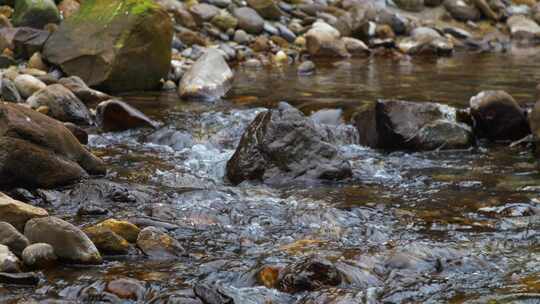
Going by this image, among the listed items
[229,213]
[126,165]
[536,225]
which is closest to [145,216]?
[229,213]

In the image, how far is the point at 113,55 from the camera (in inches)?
438

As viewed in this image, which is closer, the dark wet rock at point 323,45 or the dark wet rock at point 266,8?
the dark wet rock at point 323,45

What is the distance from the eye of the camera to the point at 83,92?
10.3m

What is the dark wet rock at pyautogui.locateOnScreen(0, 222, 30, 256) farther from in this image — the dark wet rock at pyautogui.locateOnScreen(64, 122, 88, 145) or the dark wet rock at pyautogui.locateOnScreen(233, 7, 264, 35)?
the dark wet rock at pyautogui.locateOnScreen(233, 7, 264, 35)

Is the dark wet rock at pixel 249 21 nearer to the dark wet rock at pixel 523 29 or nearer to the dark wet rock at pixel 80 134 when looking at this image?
the dark wet rock at pixel 523 29

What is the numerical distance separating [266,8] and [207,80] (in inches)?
275

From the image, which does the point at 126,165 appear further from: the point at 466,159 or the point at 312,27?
the point at 312,27

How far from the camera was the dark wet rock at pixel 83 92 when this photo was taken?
1034cm

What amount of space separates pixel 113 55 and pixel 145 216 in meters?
5.97

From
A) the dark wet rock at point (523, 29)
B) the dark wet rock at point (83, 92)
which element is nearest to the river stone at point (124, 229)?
the dark wet rock at point (83, 92)

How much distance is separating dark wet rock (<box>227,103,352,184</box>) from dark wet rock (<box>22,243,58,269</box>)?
2.65 meters

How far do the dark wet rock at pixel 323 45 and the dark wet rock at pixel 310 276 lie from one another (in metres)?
12.8

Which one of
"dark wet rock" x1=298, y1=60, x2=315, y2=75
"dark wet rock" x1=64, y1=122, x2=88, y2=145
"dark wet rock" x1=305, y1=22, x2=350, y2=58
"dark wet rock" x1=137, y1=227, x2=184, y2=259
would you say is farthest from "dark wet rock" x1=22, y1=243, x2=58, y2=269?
"dark wet rock" x1=305, y1=22, x2=350, y2=58

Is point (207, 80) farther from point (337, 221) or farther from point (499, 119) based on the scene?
point (337, 221)
